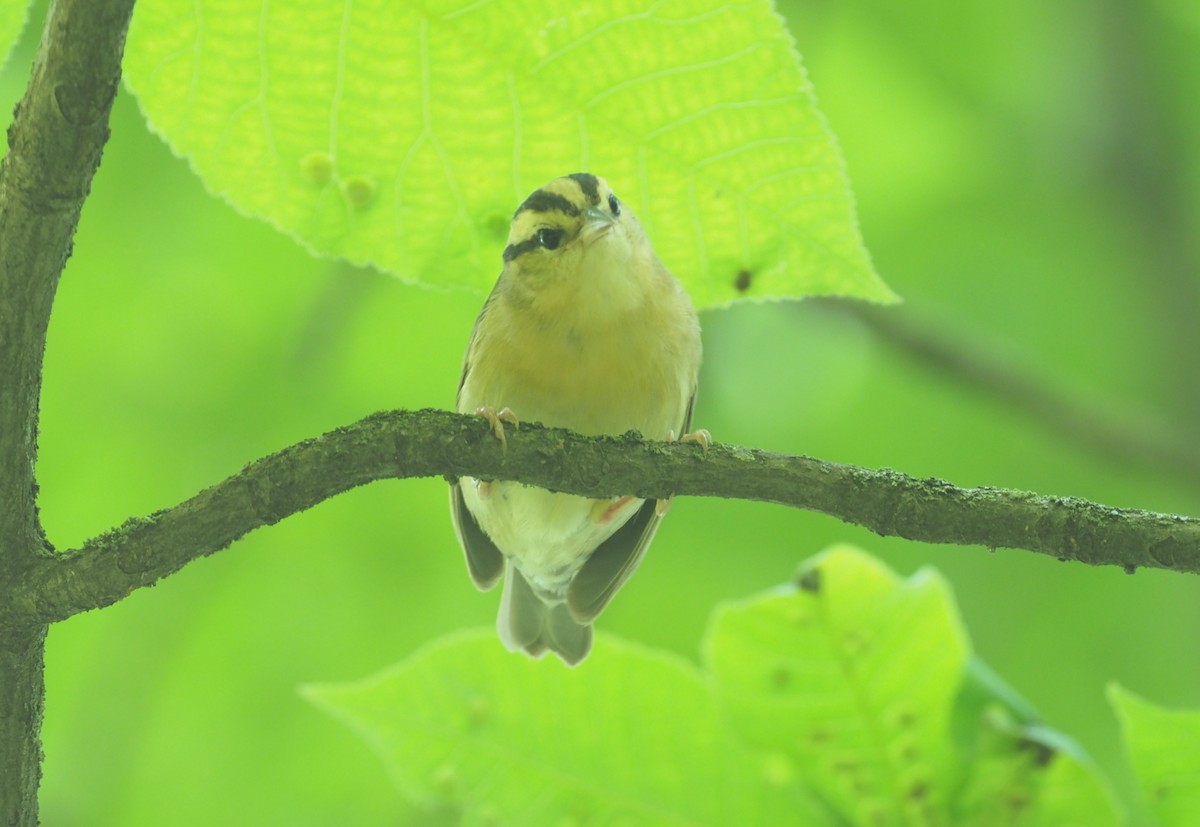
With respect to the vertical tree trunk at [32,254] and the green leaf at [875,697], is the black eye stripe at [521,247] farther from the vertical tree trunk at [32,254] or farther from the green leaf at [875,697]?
the vertical tree trunk at [32,254]

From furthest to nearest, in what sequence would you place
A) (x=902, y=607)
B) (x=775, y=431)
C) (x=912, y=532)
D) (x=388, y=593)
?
(x=775, y=431) < (x=388, y=593) < (x=902, y=607) < (x=912, y=532)

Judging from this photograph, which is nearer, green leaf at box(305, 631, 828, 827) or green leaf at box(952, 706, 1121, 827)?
green leaf at box(952, 706, 1121, 827)

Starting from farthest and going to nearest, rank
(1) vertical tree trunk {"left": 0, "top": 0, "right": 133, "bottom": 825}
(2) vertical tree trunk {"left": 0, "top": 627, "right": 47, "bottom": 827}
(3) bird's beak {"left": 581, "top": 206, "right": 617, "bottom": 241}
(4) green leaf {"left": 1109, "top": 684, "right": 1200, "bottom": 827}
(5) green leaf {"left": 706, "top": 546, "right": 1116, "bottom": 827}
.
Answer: (3) bird's beak {"left": 581, "top": 206, "right": 617, "bottom": 241} < (5) green leaf {"left": 706, "top": 546, "right": 1116, "bottom": 827} < (4) green leaf {"left": 1109, "top": 684, "right": 1200, "bottom": 827} < (2) vertical tree trunk {"left": 0, "top": 627, "right": 47, "bottom": 827} < (1) vertical tree trunk {"left": 0, "top": 0, "right": 133, "bottom": 825}

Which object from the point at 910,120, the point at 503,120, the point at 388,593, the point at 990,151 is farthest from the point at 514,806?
the point at 990,151

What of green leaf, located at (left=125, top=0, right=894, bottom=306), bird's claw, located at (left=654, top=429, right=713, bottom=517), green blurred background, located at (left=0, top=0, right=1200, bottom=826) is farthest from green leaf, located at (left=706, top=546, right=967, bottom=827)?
green blurred background, located at (left=0, top=0, right=1200, bottom=826)

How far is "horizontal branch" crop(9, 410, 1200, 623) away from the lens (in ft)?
7.38

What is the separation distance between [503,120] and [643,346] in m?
1.80

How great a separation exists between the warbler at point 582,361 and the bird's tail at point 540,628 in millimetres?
62

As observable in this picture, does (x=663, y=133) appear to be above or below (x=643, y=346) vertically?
above

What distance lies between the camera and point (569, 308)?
169 inches

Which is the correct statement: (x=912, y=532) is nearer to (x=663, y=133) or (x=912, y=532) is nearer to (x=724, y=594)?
(x=663, y=133)

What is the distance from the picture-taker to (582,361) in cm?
421

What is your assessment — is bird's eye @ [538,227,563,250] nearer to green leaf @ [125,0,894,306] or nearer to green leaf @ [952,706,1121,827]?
green leaf @ [125,0,894,306]

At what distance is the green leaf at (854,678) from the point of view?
3.28 metres
